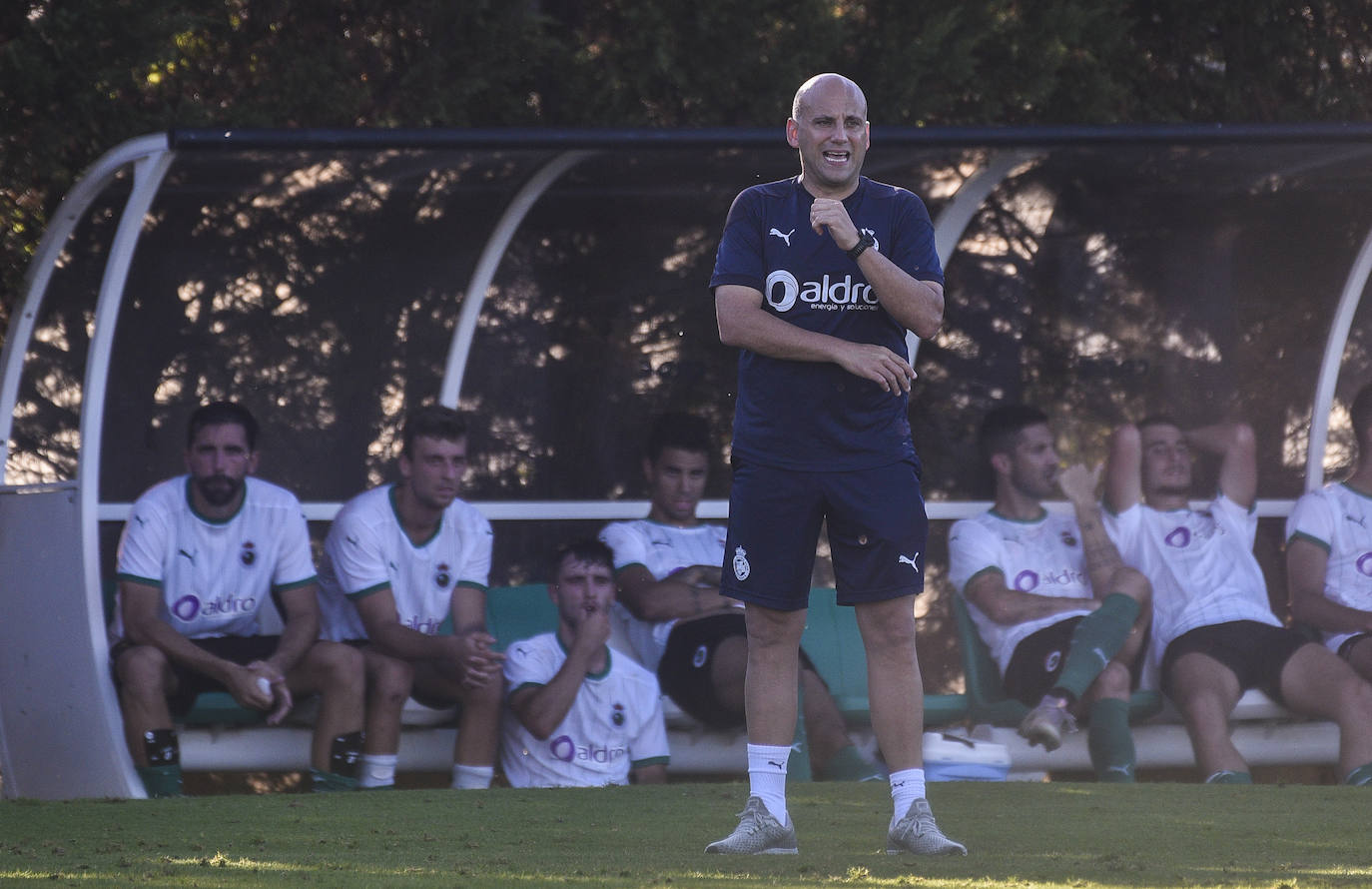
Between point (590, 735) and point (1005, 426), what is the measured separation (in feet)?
6.90

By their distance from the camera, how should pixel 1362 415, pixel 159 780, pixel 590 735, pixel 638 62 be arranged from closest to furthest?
pixel 159 780, pixel 590 735, pixel 1362 415, pixel 638 62

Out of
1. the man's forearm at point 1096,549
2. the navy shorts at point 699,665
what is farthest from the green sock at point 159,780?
the man's forearm at point 1096,549

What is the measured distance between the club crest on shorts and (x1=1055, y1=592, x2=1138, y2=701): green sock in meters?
2.69

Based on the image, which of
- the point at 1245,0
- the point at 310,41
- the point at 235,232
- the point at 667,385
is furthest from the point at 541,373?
the point at 1245,0

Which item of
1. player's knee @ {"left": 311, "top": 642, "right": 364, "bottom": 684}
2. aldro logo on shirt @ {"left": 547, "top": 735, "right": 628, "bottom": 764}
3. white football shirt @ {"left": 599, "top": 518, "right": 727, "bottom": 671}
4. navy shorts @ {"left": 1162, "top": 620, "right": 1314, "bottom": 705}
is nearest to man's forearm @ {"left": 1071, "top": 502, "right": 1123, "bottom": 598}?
navy shorts @ {"left": 1162, "top": 620, "right": 1314, "bottom": 705}

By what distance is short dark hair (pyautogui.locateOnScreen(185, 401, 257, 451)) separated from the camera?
5.63m

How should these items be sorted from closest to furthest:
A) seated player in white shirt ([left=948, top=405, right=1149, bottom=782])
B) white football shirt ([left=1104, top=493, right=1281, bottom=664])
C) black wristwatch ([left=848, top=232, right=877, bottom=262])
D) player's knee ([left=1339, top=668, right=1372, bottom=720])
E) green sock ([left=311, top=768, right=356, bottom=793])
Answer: black wristwatch ([left=848, top=232, right=877, bottom=262]) → green sock ([left=311, top=768, right=356, bottom=793]) → player's knee ([left=1339, top=668, right=1372, bottom=720]) → seated player in white shirt ([left=948, top=405, right=1149, bottom=782]) → white football shirt ([left=1104, top=493, right=1281, bottom=664])

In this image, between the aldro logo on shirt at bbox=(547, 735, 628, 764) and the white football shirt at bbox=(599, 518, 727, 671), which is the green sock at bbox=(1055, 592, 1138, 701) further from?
the aldro logo on shirt at bbox=(547, 735, 628, 764)

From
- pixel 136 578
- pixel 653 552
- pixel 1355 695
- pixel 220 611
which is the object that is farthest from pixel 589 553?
pixel 1355 695

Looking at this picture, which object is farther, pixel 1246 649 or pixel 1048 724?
pixel 1246 649

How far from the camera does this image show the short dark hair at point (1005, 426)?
6.28m

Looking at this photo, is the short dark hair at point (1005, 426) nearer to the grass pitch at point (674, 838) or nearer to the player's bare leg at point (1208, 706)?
the player's bare leg at point (1208, 706)

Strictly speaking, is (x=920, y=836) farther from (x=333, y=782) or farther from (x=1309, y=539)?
(x=1309, y=539)

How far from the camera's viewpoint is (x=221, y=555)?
5500 mm
